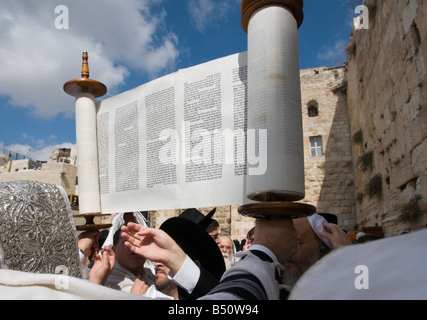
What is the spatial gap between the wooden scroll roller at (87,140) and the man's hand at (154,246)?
1010mm

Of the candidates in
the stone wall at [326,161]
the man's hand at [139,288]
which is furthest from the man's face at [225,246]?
the stone wall at [326,161]

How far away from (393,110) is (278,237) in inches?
236

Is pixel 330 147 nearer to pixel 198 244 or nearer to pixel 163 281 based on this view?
pixel 198 244

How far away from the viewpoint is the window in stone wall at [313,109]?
1322 cm

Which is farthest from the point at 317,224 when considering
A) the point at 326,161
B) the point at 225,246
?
the point at 326,161

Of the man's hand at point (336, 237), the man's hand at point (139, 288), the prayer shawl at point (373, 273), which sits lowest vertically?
the man's hand at point (139, 288)

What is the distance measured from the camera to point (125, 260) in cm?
280

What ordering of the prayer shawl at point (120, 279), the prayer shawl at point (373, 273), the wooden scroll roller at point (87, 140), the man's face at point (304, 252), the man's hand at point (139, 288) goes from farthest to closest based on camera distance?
1. the wooden scroll roller at point (87, 140)
2. the prayer shawl at point (120, 279)
3. the man's hand at point (139, 288)
4. the man's face at point (304, 252)
5. the prayer shawl at point (373, 273)

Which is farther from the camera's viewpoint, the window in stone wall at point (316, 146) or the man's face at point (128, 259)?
the window in stone wall at point (316, 146)

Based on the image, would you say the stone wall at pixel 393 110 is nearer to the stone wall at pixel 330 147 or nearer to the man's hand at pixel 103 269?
the stone wall at pixel 330 147

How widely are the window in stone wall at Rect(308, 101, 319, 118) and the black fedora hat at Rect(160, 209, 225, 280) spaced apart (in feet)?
38.3

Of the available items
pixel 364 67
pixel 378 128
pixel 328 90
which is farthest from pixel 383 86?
pixel 328 90

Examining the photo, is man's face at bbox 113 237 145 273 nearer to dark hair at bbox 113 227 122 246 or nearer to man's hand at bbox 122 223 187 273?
dark hair at bbox 113 227 122 246
